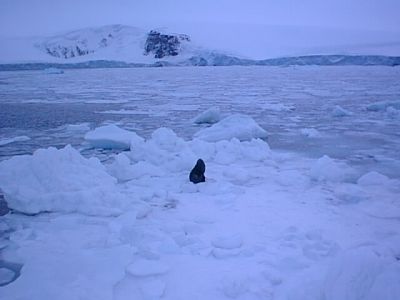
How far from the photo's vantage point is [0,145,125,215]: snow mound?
3.71 metres

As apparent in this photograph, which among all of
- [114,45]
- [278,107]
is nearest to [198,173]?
[278,107]

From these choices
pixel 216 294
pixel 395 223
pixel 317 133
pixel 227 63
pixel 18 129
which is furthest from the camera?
pixel 227 63

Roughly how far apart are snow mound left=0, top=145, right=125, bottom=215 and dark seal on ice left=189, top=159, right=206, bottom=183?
0.90 metres

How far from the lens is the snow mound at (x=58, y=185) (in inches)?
146

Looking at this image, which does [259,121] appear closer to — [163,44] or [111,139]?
[111,139]

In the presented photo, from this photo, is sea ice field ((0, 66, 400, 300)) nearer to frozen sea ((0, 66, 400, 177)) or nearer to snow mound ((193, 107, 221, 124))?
frozen sea ((0, 66, 400, 177))

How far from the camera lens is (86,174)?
13.8 ft

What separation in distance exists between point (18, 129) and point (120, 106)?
14.9 ft

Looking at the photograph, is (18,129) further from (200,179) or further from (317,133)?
(317,133)

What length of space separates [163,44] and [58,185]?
3684 inches

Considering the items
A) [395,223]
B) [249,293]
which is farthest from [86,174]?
[395,223]

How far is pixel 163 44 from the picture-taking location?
93.8 meters

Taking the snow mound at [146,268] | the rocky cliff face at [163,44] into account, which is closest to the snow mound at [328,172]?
the snow mound at [146,268]

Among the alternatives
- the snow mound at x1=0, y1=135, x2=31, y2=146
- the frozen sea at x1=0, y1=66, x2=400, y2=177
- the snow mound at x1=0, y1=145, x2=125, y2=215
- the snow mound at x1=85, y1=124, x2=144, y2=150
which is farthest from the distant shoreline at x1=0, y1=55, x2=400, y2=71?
the snow mound at x1=0, y1=145, x2=125, y2=215
